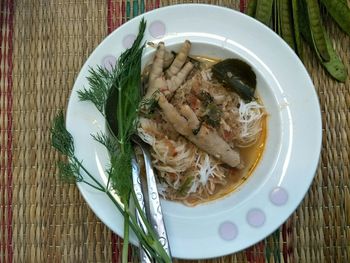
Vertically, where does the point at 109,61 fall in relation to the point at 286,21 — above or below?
below

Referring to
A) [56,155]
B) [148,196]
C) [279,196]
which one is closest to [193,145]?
[148,196]

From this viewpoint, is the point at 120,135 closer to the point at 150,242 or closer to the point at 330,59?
the point at 150,242

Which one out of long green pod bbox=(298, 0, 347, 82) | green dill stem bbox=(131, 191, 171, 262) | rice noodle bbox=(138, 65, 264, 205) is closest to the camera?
green dill stem bbox=(131, 191, 171, 262)

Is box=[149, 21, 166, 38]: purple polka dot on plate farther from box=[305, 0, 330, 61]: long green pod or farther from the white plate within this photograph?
box=[305, 0, 330, 61]: long green pod

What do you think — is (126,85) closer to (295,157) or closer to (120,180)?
(120,180)

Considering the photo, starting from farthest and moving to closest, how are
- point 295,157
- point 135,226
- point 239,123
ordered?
point 239,123, point 295,157, point 135,226

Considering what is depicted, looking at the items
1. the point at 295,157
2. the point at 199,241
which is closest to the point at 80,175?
the point at 199,241

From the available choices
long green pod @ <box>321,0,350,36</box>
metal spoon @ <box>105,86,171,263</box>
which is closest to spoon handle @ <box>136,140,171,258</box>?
metal spoon @ <box>105,86,171,263</box>
